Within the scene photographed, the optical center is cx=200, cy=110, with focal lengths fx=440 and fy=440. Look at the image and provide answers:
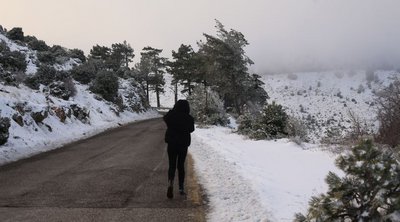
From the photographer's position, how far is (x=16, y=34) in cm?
4572

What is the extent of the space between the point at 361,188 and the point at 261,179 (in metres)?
5.66

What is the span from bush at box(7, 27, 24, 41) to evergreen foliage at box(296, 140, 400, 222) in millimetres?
46256

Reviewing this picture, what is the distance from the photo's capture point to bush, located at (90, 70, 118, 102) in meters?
41.8

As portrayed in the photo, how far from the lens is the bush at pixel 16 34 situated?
148ft

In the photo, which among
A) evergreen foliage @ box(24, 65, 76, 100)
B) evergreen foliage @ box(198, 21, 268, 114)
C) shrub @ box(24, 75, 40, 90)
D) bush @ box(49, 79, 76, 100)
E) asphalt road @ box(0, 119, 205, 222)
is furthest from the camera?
evergreen foliage @ box(198, 21, 268, 114)

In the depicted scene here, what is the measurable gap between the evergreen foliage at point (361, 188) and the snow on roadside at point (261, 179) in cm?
224

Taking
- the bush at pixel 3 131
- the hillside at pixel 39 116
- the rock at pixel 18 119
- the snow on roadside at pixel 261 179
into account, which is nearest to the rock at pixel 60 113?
the hillside at pixel 39 116

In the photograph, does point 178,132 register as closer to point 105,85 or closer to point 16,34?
point 105,85

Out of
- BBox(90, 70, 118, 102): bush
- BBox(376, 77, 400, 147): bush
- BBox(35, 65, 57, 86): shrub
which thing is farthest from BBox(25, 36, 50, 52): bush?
BBox(376, 77, 400, 147): bush

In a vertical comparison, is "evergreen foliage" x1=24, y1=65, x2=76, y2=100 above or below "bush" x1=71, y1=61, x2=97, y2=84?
below

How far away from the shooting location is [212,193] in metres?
8.89

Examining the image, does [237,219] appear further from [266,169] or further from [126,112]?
[126,112]

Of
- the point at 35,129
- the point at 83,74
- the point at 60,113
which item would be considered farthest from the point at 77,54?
the point at 35,129

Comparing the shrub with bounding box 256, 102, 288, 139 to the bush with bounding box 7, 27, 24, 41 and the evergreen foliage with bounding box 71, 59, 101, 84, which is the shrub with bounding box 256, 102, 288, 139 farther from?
the bush with bounding box 7, 27, 24, 41
